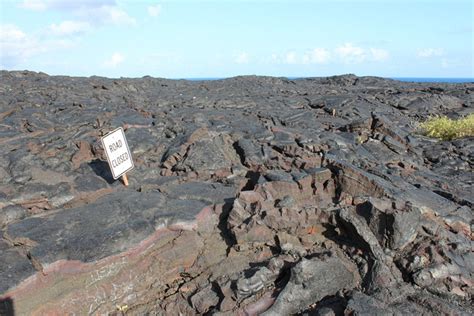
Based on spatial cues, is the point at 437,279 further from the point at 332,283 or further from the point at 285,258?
the point at 285,258

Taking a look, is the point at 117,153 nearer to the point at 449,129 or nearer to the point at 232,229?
the point at 232,229

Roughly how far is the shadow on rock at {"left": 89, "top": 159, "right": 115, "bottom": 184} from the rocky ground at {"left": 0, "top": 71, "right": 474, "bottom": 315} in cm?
4

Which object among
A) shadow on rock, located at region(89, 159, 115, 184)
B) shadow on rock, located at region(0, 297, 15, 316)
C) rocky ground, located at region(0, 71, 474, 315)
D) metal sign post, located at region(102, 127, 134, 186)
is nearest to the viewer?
shadow on rock, located at region(0, 297, 15, 316)

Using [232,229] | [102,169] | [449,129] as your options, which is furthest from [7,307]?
[449,129]

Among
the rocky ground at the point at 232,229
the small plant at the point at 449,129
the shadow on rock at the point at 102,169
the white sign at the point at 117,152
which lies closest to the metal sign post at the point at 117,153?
the white sign at the point at 117,152

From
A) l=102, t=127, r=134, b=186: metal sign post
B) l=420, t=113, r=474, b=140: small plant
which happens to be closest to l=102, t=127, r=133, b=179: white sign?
l=102, t=127, r=134, b=186: metal sign post

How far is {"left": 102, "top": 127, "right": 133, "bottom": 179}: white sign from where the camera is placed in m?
5.93

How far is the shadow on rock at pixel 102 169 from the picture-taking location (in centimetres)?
673

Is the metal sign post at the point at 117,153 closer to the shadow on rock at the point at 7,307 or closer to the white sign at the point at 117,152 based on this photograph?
the white sign at the point at 117,152

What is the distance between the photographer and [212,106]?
14.4 m

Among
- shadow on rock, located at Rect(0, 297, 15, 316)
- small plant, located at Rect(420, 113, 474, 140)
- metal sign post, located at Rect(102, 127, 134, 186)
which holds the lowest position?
shadow on rock, located at Rect(0, 297, 15, 316)

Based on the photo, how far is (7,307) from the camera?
3.89 metres

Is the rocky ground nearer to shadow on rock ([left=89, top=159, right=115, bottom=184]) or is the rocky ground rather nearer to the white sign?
shadow on rock ([left=89, top=159, right=115, bottom=184])

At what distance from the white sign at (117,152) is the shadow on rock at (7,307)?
2302 millimetres
